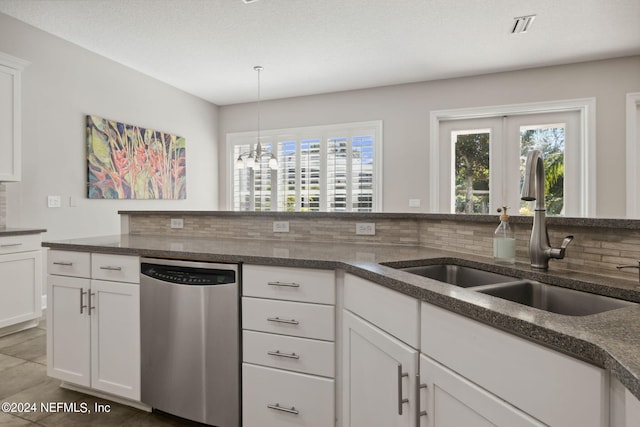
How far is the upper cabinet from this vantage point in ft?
9.96

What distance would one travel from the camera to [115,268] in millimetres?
1886

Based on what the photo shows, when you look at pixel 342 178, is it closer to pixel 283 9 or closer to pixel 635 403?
pixel 283 9

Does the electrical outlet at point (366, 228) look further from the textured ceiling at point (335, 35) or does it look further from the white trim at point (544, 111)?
the white trim at point (544, 111)

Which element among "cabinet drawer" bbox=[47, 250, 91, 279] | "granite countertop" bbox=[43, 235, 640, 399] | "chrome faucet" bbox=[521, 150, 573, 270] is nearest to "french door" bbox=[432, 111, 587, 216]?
"granite countertop" bbox=[43, 235, 640, 399]

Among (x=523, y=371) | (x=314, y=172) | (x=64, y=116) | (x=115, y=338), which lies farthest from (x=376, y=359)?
(x=314, y=172)

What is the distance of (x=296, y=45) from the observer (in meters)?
3.82

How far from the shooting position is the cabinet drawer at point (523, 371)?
0.64 metres

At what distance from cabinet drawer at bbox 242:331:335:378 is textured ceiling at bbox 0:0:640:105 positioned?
2.71 meters

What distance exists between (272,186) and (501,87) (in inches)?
137

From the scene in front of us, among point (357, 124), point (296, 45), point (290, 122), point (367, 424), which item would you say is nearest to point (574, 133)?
point (357, 124)

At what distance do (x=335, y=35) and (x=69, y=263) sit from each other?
9.89 feet

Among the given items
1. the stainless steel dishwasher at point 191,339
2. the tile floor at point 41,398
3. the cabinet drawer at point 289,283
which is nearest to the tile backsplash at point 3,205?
the tile floor at point 41,398

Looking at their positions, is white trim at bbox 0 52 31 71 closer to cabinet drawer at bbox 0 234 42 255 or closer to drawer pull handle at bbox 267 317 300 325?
cabinet drawer at bbox 0 234 42 255

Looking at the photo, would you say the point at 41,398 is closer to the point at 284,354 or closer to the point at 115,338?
the point at 115,338
